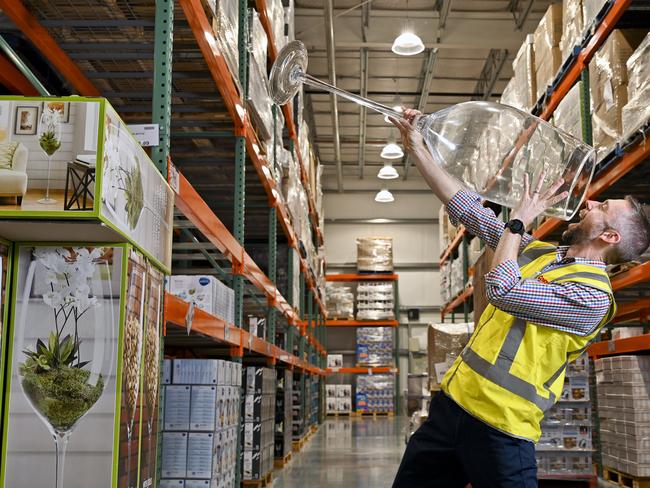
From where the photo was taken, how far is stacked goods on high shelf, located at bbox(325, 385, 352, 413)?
2027 centimetres

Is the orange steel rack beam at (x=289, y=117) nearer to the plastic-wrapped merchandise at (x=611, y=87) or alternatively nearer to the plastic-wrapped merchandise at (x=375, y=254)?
the plastic-wrapped merchandise at (x=611, y=87)

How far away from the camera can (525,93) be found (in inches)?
331

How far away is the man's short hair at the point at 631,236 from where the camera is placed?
276 centimetres

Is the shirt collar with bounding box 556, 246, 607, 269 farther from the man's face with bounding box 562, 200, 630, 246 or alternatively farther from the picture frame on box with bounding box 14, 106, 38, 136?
the picture frame on box with bounding box 14, 106, 38, 136

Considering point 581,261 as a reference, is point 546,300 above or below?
below

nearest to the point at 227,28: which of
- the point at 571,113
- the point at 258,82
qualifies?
the point at 258,82

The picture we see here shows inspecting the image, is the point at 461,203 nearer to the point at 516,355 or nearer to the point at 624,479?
the point at 516,355

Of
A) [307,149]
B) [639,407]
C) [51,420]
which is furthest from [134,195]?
[307,149]

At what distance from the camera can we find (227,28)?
191 inches

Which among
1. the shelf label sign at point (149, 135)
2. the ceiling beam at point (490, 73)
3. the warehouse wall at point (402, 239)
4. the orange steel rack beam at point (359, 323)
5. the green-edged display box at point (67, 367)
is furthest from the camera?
the warehouse wall at point (402, 239)

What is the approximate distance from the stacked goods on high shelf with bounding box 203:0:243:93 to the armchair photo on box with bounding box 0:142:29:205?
240cm

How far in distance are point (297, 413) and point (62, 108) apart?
9.05 meters

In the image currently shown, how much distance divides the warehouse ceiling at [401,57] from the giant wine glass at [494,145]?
7.30 metres

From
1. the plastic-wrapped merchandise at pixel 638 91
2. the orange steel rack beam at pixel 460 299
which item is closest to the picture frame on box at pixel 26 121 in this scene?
the plastic-wrapped merchandise at pixel 638 91
